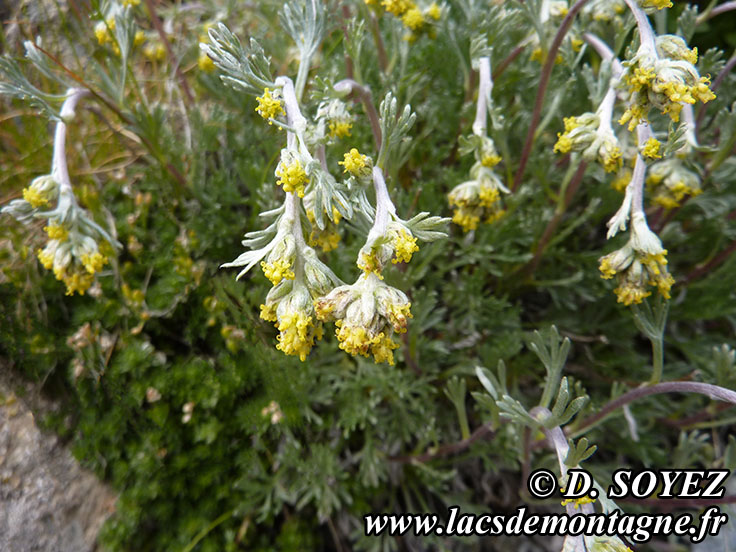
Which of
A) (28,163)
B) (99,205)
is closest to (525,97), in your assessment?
(99,205)

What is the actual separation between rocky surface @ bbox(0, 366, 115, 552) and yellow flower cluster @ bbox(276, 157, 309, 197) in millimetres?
1328

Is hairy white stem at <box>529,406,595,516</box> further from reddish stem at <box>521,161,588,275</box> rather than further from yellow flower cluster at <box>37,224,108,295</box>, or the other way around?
yellow flower cluster at <box>37,224,108,295</box>

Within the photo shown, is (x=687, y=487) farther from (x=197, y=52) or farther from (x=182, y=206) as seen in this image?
(x=197, y=52)

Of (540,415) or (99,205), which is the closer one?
(540,415)

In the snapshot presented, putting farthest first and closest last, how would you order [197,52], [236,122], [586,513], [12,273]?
[197,52] → [236,122] → [12,273] → [586,513]

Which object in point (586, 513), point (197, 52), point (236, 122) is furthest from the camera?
point (197, 52)

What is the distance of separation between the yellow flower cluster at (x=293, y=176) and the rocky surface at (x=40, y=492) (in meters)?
1.33

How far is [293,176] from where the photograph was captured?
3.91ft

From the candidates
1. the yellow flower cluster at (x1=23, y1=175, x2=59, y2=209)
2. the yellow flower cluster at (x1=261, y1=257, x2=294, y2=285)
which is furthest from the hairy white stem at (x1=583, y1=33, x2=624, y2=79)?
the yellow flower cluster at (x1=23, y1=175, x2=59, y2=209)

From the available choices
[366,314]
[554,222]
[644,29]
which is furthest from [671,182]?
[366,314]

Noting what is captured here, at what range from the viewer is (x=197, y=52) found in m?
2.59

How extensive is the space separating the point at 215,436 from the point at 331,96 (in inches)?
50.0

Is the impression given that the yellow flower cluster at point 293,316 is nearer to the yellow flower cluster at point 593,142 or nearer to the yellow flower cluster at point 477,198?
the yellow flower cluster at point 477,198

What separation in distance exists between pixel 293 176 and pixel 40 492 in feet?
4.69
